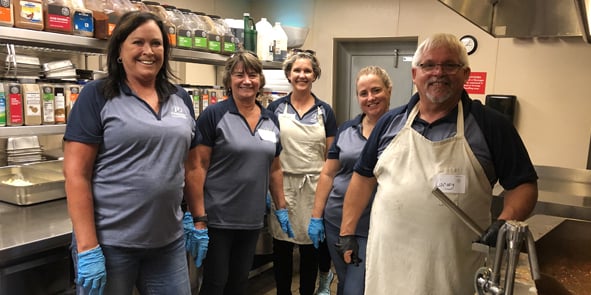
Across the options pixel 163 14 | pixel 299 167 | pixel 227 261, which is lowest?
pixel 227 261

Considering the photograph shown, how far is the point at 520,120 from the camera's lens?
3389 millimetres

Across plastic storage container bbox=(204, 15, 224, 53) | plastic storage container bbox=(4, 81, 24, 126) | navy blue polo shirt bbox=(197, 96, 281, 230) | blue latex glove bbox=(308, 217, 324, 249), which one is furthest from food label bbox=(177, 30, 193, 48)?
blue latex glove bbox=(308, 217, 324, 249)

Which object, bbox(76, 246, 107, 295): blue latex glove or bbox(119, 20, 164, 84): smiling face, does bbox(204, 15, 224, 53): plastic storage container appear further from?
bbox(76, 246, 107, 295): blue latex glove

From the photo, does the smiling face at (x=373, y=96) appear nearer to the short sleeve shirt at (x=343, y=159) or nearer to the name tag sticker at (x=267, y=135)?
the short sleeve shirt at (x=343, y=159)

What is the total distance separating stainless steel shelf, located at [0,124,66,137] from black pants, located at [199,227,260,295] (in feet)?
2.43

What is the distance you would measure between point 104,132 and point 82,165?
0.37 feet

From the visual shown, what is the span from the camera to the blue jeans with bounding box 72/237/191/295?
1.37 metres

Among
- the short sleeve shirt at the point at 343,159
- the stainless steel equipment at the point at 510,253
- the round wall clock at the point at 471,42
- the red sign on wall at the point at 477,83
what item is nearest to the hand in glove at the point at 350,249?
the short sleeve shirt at the point at 343,159

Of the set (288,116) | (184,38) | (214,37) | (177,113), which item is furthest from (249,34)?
(177,113)

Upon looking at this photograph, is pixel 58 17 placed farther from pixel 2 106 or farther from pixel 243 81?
pixel 243 81

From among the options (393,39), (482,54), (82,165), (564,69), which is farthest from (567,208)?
(82,165)

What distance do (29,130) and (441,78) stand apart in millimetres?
1506

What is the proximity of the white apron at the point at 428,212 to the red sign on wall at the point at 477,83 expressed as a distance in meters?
2.32

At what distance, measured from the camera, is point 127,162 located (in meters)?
1.34
